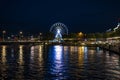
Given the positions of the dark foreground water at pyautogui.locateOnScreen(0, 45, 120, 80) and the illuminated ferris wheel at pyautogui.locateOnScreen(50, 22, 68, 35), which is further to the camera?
the illuminated ferris wheel at pyautogui.locateOnScreen(50, 22, 68, 35)

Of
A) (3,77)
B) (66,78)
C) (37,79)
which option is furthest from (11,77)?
(66,78)

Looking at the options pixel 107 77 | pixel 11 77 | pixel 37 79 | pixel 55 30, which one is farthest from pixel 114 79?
pixel 55 30

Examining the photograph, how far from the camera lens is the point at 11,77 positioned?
22297 millimetres

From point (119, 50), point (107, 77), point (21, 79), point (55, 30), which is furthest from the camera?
point (55, 30)

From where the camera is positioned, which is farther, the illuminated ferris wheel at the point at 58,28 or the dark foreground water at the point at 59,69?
the illuminated ferris wheel at the point at 58,28

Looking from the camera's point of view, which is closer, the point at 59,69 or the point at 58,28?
the point at 59,69

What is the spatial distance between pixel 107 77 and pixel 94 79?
147 centimetres

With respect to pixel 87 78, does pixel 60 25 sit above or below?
above

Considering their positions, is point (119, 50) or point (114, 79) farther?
point (119, 50)

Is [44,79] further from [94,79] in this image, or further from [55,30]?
[55,30]

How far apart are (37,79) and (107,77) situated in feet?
15.1

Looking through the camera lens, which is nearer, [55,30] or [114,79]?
[114,79]

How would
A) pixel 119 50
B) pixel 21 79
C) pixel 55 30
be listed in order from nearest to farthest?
1. pixel 21 79
2. pixel 119 50
3. pixel 55 30

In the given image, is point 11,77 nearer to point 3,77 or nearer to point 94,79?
point 3,77
